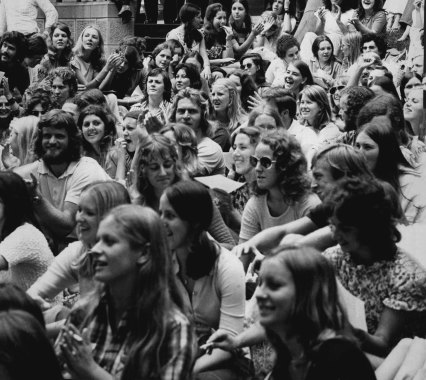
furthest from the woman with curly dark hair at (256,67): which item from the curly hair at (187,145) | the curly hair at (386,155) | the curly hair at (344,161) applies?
the curly hair at (344,161)

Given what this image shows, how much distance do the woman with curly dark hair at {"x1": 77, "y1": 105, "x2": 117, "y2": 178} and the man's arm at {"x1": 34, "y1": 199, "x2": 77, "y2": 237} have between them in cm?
175

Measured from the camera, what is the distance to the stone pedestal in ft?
63.7

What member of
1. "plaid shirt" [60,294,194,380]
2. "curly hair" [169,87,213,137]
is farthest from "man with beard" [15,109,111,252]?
"plaid shirt" [60,294,194,380]

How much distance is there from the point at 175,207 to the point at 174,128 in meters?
2.60

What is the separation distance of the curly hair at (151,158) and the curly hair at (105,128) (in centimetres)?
235

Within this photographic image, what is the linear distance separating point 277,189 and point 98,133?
9.28 feet

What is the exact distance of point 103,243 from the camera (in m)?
4.73

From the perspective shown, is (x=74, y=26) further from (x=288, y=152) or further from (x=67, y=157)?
(x=288, y=152)

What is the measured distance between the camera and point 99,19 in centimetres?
1962

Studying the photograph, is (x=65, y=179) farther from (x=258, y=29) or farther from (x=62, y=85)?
(x=258, y=29)

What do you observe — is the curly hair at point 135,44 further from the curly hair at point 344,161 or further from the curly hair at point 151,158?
the curly hair at point 344,161

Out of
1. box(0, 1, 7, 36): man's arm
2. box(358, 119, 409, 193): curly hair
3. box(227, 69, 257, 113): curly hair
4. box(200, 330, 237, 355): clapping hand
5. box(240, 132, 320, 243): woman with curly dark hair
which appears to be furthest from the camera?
box(0, 1, 7, 36): man's arm

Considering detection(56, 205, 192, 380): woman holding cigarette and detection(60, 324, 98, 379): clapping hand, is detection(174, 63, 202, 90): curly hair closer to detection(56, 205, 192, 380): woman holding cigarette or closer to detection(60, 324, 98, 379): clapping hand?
detection(56, 205, 192, 380): woman holding cigarette

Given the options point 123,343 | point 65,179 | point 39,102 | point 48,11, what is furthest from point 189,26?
point 123,343
